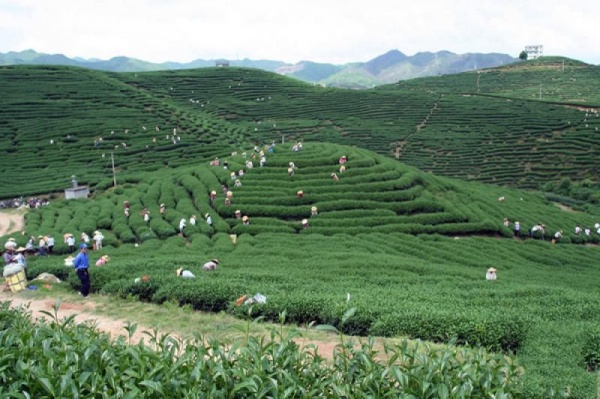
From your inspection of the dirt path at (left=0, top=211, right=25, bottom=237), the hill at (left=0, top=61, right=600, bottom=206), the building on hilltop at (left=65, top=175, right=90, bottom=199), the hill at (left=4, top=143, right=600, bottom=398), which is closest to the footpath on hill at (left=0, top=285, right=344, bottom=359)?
the hill at (left=4, top=143, right=600, bottom=398)

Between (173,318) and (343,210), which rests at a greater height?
(173,318)

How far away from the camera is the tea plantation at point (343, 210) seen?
33.8 feet

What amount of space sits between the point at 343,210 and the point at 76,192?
22380 mm

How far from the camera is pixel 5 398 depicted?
573 centimetres

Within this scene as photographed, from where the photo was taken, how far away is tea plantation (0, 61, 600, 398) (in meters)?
10.3

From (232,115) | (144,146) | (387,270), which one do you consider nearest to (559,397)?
(387,270)

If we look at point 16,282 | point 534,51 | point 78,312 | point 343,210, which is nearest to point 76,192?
point 343,210

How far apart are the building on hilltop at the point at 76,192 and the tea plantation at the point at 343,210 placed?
170 cm

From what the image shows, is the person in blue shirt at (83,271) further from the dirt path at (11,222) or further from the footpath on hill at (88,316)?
the dirt path at (11,222)

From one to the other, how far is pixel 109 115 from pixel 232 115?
18.7 meters

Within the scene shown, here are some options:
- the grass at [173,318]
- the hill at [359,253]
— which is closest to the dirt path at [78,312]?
the grass at [173,318]

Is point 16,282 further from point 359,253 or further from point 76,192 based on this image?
point 76,192

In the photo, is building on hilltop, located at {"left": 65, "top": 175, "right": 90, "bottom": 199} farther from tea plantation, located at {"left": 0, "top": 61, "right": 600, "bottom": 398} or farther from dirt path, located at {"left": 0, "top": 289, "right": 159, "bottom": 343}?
dirt path, located at {"left": 0, "top": 289, "right": 159, "bottom": 343}

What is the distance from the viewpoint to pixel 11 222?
33281 millimetres
